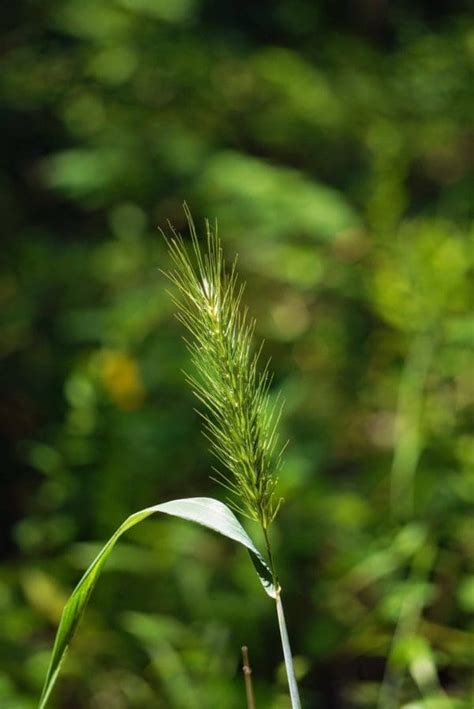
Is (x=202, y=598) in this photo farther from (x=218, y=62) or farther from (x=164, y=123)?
(x=218, y=62)

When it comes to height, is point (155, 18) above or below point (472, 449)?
above

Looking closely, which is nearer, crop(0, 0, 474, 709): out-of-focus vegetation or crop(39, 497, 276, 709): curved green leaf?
crop(39, 497, 276, 709): curved green leaf

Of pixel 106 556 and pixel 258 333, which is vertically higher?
pixel 106 556

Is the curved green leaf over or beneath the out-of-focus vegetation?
over

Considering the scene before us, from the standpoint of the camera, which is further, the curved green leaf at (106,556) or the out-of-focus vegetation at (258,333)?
the out-of-focus vegetation at (258,333)

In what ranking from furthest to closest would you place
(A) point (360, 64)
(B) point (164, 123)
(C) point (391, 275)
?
1. (A) point (360, 64)
2. (B) point (164, 123)
3. (C) point (391, 275)

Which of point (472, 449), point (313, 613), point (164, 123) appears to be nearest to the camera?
point (313, 613)

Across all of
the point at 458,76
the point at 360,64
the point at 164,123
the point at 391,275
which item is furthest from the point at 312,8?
the point at 391,275

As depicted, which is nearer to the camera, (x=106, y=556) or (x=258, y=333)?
(x=106, y=556)
